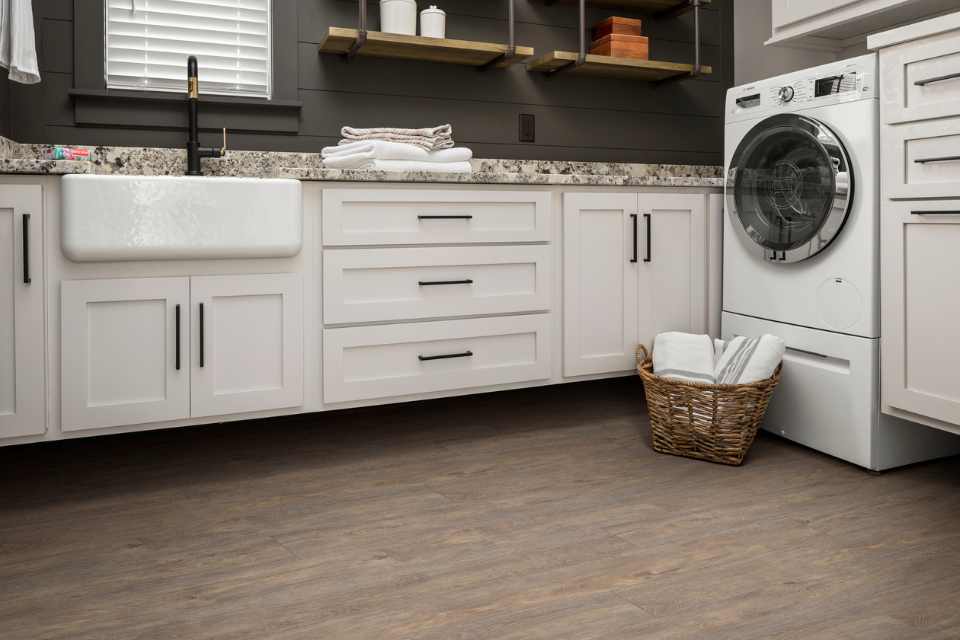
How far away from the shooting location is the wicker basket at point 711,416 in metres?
2.23

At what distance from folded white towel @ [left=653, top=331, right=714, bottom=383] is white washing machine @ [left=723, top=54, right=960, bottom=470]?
0.25m

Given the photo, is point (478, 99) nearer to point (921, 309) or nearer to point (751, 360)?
point (751, 360)

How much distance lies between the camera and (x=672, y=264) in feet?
8.84

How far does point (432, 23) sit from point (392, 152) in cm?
60

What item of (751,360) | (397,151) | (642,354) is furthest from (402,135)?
(751,360)

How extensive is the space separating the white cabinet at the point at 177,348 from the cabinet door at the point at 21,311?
0.06 meters

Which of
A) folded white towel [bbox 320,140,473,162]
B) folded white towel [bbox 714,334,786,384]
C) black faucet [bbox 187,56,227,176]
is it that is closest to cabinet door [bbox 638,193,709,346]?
folded white towel [bbox 714,334,786,384]

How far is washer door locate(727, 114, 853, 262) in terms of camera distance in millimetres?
2193

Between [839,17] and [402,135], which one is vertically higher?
[839,17]

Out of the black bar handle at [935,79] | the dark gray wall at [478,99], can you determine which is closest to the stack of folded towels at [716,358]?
the black bar handle at [935,79]

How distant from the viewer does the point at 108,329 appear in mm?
1924

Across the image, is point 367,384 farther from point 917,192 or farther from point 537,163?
point 917,192

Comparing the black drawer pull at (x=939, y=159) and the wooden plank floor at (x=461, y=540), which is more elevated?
the black drawer pull at (x=939, y=159)

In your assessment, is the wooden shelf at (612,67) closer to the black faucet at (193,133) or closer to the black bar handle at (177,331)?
the black faucet at (193,133)
